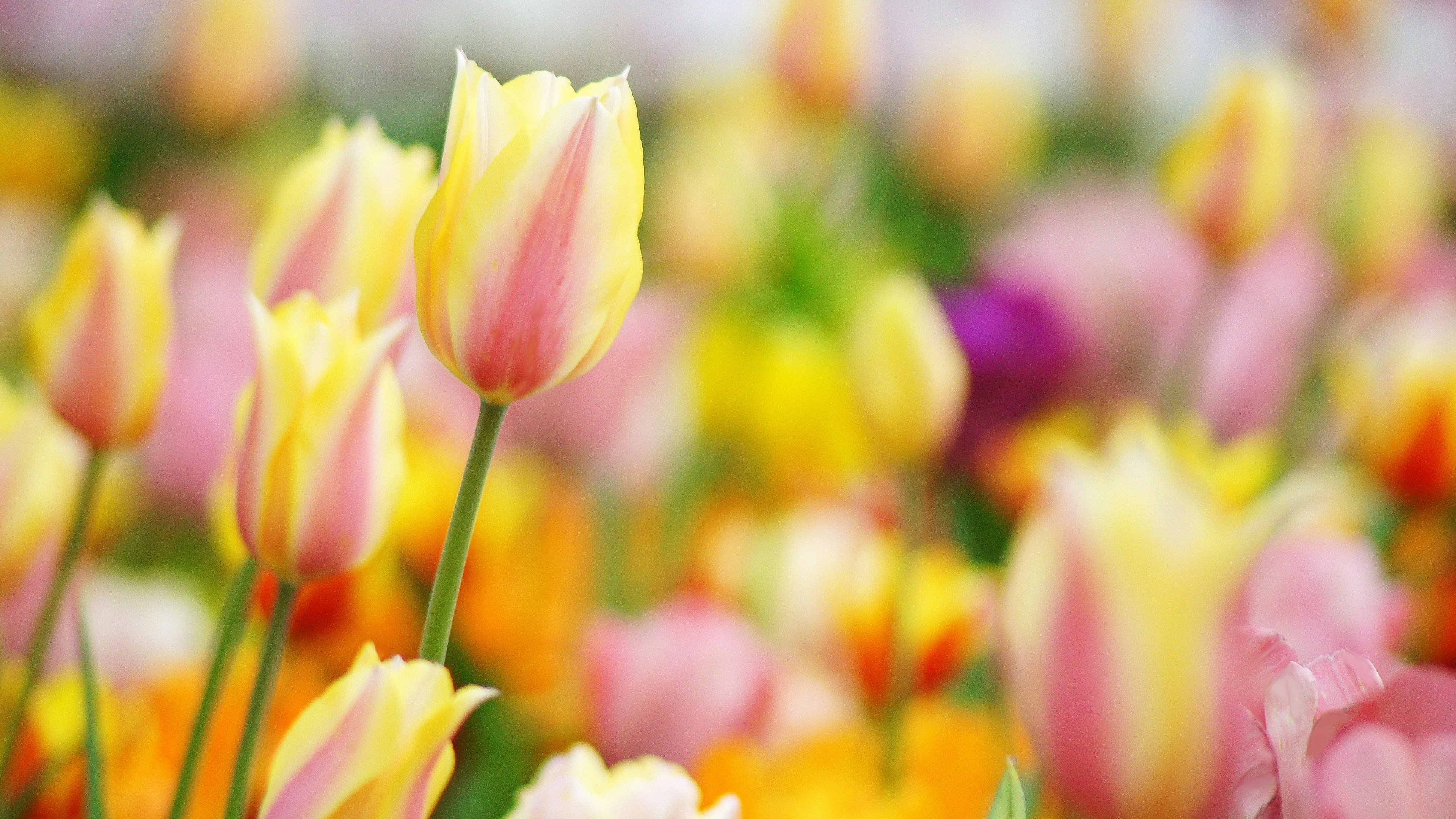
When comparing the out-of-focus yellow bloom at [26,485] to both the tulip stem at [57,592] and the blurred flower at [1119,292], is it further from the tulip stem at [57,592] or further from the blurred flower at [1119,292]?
the blurred flower at [1119,292]

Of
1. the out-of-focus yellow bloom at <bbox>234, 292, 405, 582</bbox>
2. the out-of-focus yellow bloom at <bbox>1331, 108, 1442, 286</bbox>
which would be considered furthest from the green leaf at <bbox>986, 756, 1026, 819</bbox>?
the out-of-focus yellow bloom at <bbox>1331, 108, 1442, 286</bbox>

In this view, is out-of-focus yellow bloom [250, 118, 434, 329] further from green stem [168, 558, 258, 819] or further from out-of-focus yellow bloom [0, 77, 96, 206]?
out-of-focus yellow bloom [0, 77, 96, 206]

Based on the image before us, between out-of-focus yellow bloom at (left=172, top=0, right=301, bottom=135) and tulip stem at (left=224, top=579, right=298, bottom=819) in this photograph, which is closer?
tulip stem at (left=224, top=579, right=298, bottom=819)

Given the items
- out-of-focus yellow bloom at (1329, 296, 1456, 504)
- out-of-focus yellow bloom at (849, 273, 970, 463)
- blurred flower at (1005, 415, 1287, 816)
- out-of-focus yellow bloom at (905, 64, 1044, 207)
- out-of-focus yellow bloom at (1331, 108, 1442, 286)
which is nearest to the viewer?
blurred flower at (1005, 415, 1287, 816)

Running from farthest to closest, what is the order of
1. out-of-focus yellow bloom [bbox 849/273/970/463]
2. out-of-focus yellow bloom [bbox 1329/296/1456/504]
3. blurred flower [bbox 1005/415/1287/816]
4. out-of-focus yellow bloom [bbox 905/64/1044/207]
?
1. out-of-focus yellow bloom [bbox 905/64/1044/207]
2. out-of-focus yellow bloom [bbox 1329/296/1456/504]
3. out-of-focus yellow bloom [bbox 849/273/970/463]
4. blurred flower [bbox 1005/415/1287/816]

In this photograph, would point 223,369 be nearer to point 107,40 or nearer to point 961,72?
point 961,72

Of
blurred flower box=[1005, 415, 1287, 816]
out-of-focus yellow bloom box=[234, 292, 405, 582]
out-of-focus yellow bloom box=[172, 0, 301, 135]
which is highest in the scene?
out-of-focus yellow bloom box=[172, 0, 301, 135]
